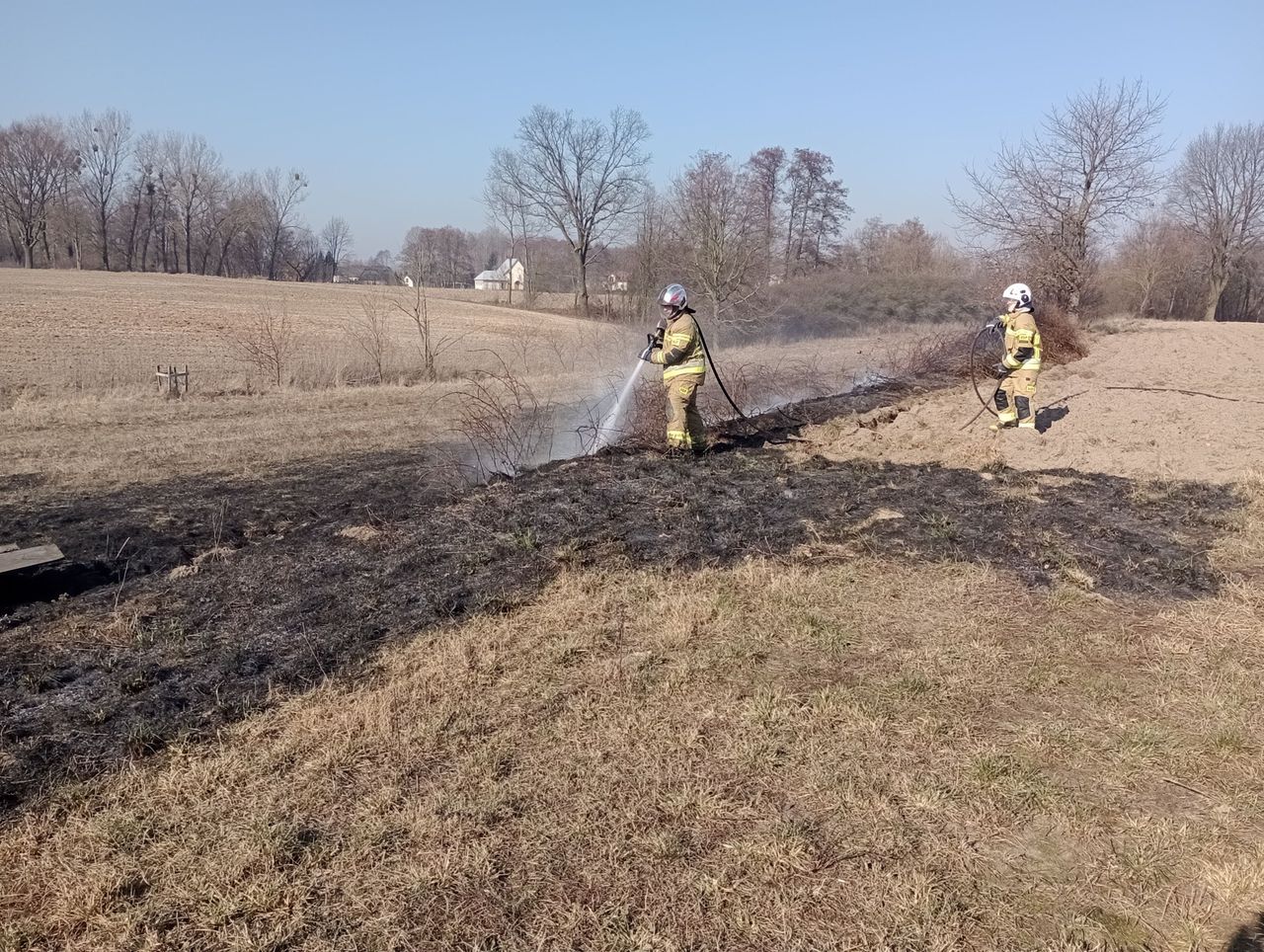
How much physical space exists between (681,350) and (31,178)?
83705mm

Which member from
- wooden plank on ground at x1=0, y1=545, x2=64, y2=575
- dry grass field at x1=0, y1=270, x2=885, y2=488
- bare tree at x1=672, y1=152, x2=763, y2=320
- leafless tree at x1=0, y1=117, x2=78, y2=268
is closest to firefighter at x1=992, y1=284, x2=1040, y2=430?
dry grass field at x1=0, y1=270, x2=885, y2=488

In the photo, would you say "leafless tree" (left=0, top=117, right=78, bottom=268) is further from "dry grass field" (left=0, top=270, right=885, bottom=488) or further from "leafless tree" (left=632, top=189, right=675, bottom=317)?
"leafless tree" (left=632, top=189, right=675, bottom=317)

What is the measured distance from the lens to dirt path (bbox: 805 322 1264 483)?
844 centimetres

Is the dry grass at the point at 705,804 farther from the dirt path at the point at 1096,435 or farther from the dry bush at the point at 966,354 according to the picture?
the dry bush at the point at 966,354

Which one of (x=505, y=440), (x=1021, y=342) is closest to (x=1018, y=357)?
(x=1021, y=342)

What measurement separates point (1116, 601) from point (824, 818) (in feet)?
10.3

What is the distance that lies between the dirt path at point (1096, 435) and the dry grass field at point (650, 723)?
0.67 metres

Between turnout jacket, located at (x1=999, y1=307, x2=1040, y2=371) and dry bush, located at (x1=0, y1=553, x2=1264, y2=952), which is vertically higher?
turnout jacket, located at (x1=999, y1=307, x2=1040, y2=371)

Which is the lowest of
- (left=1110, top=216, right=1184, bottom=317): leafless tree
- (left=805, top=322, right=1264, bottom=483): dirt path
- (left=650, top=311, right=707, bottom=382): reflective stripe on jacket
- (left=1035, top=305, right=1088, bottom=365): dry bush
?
(left=805, top=322, right=1264, bottom=483): dirt path

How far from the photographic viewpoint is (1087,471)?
8398mm

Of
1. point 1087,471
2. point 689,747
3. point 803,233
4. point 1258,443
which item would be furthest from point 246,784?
point 803,233

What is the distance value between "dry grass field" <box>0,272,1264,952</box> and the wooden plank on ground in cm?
24

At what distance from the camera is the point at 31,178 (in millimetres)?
69938

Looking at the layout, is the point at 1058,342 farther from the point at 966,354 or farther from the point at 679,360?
the point at 679,360
